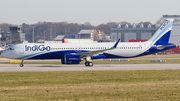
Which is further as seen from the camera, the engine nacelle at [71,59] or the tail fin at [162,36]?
the tail fin at [162,36]

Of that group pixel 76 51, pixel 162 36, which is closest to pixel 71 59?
pixel 76 51

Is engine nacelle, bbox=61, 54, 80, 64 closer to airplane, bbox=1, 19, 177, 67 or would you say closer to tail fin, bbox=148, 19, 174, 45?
airplane, bbox=1, 19, 177, 67

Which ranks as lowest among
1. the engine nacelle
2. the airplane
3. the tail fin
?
the engine nacelle

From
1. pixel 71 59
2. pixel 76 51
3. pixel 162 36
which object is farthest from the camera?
pixel 162 36

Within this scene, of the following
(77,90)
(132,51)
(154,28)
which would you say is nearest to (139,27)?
(154,28)

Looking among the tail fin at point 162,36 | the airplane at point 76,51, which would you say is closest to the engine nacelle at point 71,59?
the airplane at point 76,51

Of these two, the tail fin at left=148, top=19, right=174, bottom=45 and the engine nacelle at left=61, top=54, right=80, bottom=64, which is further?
the tail fin at left=148, top=19, right=174, bottom=45

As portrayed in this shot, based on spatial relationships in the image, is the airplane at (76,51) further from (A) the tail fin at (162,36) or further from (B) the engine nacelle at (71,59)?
(A) the tail fin at (162,36)

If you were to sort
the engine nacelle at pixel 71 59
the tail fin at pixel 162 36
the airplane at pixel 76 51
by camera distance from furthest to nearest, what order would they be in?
the tail fin at pixel 162 36, the airplane at pixel 76 51, the engine nacelle at pixel 71 59

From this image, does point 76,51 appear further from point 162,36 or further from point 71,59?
point 162,36

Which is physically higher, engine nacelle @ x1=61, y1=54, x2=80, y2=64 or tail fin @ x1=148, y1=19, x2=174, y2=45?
tail fin @ x1=148, y1=19, x2=174, y2=45

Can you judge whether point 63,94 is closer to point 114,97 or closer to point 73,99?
point 73,99

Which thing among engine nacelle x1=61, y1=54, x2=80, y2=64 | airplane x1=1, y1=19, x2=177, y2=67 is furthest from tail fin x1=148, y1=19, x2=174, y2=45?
engine nacelle x1=61, y1=54, x2=80, y2=64

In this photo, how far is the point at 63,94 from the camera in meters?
17.3
